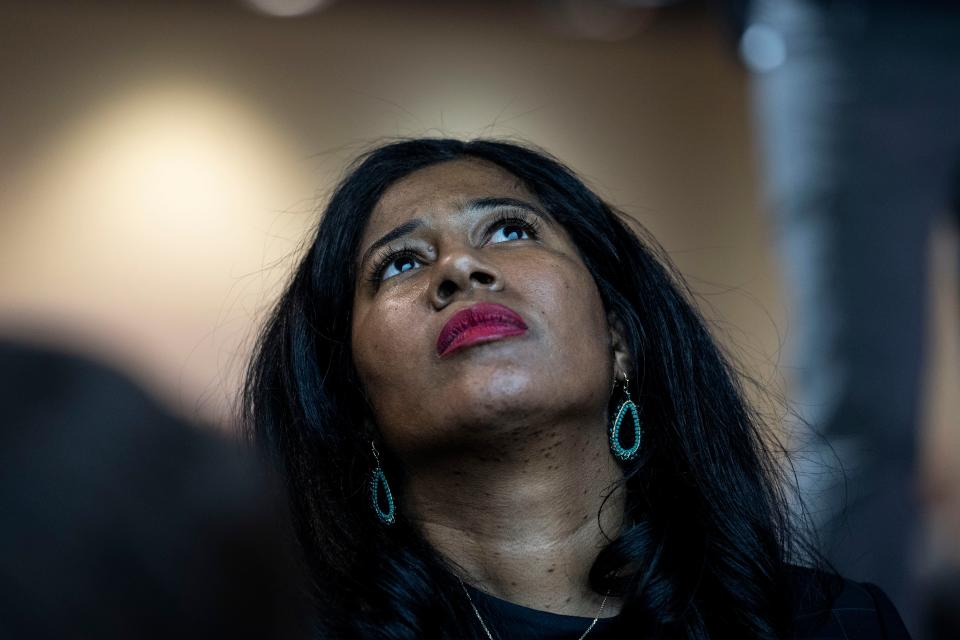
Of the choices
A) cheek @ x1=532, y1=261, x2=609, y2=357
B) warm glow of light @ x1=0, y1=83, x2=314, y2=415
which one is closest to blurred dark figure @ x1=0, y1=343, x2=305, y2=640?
cheek @ x1=532, y1=261, x2=609, y2=357

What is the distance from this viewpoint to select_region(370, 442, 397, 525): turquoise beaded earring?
192 cm

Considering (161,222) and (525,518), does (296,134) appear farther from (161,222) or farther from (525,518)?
(525,518)

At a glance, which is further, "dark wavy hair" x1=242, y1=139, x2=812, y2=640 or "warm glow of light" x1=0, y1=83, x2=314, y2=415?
"warm glow of light" x1=0, y1=83, x2=314, y2=415

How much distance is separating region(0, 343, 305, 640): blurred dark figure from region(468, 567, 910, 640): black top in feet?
4.33

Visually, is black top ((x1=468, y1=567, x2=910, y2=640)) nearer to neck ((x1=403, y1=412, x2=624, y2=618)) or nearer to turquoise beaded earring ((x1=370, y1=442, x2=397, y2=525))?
neck ((x1=403, y1=412, x2=624, y2=618))

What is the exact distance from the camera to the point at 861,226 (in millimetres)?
3129

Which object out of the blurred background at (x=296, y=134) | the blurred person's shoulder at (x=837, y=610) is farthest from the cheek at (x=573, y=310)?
the blurred background at (x=296, y=134)

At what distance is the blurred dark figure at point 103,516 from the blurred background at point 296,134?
340cm

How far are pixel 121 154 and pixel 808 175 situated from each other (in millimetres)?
2444

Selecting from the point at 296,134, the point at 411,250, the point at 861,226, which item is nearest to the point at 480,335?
the point at 411,250

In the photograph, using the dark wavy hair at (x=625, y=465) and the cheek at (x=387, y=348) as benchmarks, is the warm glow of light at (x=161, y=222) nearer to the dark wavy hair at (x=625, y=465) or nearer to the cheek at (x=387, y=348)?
the dark wavy hair at (x=625, y=465)

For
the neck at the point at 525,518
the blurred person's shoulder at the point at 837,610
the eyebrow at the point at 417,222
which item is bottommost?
the blurred person's shoulder at the point at 837,610

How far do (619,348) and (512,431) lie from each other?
39 cm

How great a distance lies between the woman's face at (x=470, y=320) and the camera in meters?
1.80
